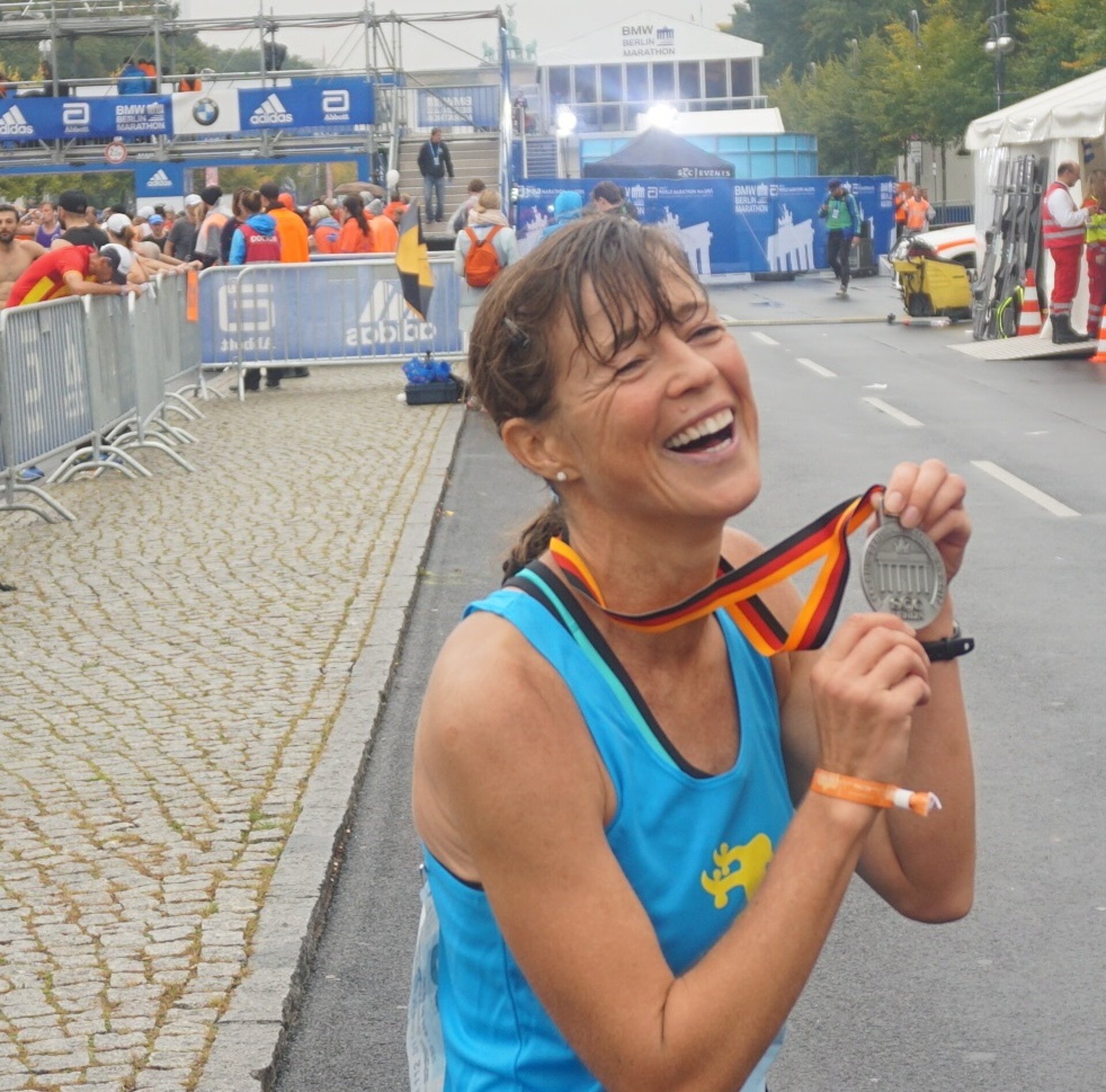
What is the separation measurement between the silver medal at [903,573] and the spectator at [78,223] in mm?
13991

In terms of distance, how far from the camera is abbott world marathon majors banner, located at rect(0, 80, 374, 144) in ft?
133

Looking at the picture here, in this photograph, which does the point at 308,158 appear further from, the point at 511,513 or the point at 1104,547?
the point at 1104,547

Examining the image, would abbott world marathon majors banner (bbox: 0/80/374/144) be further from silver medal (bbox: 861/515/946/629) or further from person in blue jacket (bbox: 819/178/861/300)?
silver medal (bbox: 861/515/946/629)

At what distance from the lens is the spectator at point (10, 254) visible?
1427cm

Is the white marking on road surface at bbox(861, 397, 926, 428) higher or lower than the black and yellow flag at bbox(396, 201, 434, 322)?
lower

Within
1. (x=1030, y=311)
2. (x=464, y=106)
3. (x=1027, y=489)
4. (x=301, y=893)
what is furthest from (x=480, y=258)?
(x=464, y=106)

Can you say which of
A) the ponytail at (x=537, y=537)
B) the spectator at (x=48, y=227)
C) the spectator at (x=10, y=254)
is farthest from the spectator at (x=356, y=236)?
the ponytail at (x=537, y=537)

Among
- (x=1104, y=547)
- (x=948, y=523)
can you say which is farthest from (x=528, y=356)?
(x=1104, y=547)

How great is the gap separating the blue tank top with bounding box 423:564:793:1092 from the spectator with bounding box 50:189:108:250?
13887mm

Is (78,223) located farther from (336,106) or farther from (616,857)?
(336,106)

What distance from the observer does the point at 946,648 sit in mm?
1994

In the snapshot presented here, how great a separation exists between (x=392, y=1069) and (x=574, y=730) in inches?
106

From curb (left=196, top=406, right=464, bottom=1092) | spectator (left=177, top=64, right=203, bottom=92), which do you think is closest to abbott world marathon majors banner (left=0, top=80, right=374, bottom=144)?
spectator (left=177, top=64, right=203, bottom=92)

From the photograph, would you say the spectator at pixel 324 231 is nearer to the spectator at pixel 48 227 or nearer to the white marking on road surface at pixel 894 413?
the spectator at pixel 48 227
